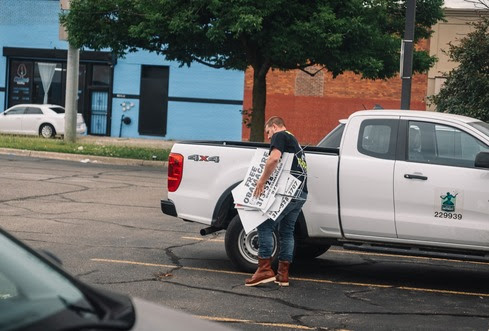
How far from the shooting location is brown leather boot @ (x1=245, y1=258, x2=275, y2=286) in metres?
9.98

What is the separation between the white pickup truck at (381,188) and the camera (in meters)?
9.97

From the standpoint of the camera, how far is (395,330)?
8312 millimetres

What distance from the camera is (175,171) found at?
11.0 metres

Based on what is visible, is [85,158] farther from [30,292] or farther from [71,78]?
[30,292]

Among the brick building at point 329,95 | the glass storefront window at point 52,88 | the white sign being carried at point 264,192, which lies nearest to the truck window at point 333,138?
the white sign being carried at point 264,192

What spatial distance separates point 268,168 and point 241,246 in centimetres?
116

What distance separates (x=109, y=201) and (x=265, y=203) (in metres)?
7.75

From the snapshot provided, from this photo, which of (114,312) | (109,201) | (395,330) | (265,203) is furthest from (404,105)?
(114,312)

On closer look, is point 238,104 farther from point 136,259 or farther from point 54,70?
point 136,259

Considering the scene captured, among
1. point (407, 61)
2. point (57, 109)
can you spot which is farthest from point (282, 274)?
point (57, 109)

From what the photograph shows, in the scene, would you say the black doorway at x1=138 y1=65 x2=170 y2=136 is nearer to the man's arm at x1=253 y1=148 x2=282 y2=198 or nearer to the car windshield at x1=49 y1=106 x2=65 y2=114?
the car windshield at x1=49 y1=106 x2=65 y2=114

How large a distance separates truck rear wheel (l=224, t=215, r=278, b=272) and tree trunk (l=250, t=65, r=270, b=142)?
17273 millimetres

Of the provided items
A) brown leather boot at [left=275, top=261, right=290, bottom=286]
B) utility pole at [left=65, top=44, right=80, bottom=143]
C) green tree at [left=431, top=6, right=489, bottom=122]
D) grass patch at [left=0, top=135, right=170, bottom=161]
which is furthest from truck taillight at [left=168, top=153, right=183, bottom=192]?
utility pole at [left=65, top=44, right=80, bottom=143]

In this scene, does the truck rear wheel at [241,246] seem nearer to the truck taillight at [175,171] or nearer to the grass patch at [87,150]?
Result: the truck taillight at [175,171]
